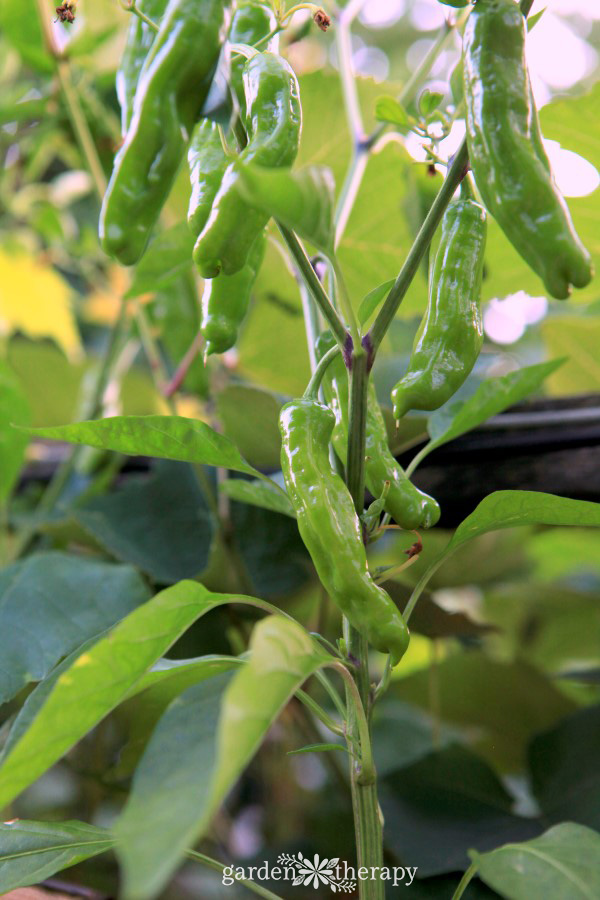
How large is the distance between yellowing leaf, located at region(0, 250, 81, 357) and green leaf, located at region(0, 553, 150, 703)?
25.0 inches

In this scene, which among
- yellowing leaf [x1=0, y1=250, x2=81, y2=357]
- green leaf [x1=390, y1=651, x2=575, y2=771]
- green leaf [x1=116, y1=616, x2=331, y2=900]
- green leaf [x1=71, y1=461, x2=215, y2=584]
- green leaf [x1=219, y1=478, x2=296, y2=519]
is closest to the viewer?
green leaf [x1=116, y1=616, x2=331, y2=900]

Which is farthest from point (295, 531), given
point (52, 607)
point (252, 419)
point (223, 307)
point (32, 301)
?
point (32, 301)

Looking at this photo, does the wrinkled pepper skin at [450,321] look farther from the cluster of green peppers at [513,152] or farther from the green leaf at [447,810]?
the green leaf at [447,810]

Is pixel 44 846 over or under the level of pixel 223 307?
under

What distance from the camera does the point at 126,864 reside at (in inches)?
9.2

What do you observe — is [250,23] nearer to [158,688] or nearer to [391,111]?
[391,111]

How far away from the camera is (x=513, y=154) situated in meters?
0.32

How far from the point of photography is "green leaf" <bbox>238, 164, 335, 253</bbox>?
0.90 ft

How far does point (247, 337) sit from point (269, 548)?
0.30 meters

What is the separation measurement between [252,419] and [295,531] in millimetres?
105

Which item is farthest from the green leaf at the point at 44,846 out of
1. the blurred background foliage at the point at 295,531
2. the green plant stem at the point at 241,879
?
the blurred background foliage at the point at 295,531

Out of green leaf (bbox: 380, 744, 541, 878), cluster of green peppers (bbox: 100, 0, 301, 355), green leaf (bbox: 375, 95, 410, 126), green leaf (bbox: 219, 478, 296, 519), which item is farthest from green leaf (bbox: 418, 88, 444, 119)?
green leaf (bbox: 380, 744, 541, 878)

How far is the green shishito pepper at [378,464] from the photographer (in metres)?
0.40

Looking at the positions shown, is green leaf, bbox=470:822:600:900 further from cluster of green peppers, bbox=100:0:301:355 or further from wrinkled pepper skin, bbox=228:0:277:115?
wrinkled pepper skin, bbox=228:0:277:115
